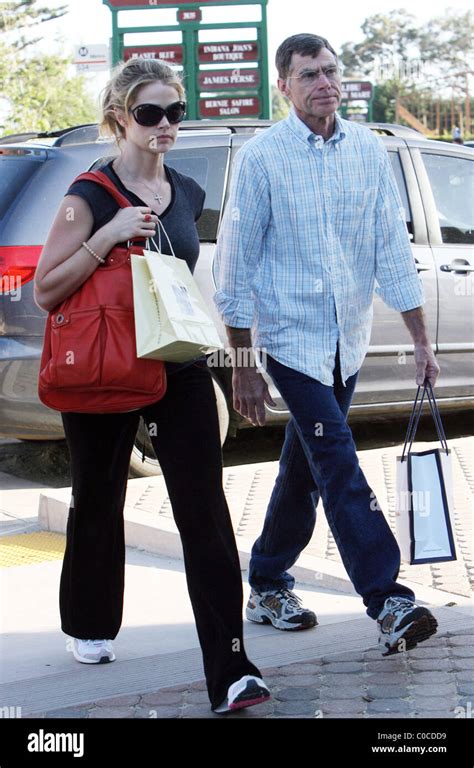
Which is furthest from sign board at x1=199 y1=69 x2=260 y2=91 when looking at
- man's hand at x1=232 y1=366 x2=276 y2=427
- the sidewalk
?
man's hand at x1=232 y1=366 x2=276 y2=427

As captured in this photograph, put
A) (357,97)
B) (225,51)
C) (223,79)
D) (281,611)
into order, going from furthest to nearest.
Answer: (357,97) < (223,79) < (225,51) < (281,611)

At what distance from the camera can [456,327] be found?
7496mm

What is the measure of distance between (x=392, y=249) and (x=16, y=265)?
2.89m

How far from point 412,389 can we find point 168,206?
4078 mm

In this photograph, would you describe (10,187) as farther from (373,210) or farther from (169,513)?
(373,210)

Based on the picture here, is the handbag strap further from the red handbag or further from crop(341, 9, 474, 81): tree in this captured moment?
crop(341, 9, 474, 81): tree

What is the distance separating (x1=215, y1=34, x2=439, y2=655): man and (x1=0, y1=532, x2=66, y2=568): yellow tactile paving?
5.97 feet

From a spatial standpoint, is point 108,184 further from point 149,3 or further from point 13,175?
point 149,3

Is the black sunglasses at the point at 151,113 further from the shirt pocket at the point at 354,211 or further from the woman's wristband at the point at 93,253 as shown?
the shirt pocket at the point at 354,211

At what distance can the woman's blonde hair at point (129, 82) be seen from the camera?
3463mm

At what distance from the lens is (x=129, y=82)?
347 centimetres

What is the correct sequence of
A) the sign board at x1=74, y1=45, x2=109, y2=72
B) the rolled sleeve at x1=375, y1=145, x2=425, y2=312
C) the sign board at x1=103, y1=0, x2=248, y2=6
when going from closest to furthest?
the rolled sleeve at x1=375, y1=145, x2=425, y2=312
the sign board at x1=103, y1=0, x2=248, y2=6
the sign board at x1=74, y1=45, x2=109, y2=72

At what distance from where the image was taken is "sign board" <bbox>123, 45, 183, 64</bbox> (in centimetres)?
1605

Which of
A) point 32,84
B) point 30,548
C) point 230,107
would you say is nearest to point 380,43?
point 32,84
